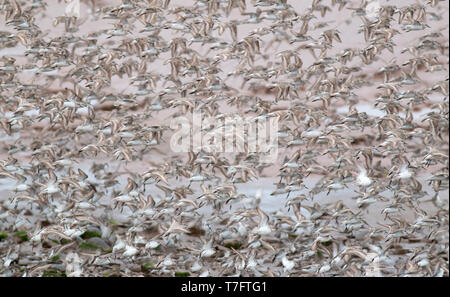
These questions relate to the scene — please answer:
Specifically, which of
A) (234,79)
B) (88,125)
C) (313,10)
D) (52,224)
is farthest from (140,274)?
(313,10)

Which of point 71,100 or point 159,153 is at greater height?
point 71,100

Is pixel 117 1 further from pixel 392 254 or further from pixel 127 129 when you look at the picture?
Result: pixel 392 254

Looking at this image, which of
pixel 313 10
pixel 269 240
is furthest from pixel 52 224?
pixel 313 10

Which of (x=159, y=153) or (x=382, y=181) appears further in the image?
(x=159, y=153)

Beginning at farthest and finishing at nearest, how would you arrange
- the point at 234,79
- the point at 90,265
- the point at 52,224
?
the point at 234,79
the point at 52,224
the point at 90,265

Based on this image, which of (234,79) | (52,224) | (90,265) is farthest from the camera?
(234,79)

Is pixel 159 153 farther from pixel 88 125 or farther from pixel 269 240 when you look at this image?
pixel 269 240

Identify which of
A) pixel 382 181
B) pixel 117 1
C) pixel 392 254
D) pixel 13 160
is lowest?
pixel 392 254
